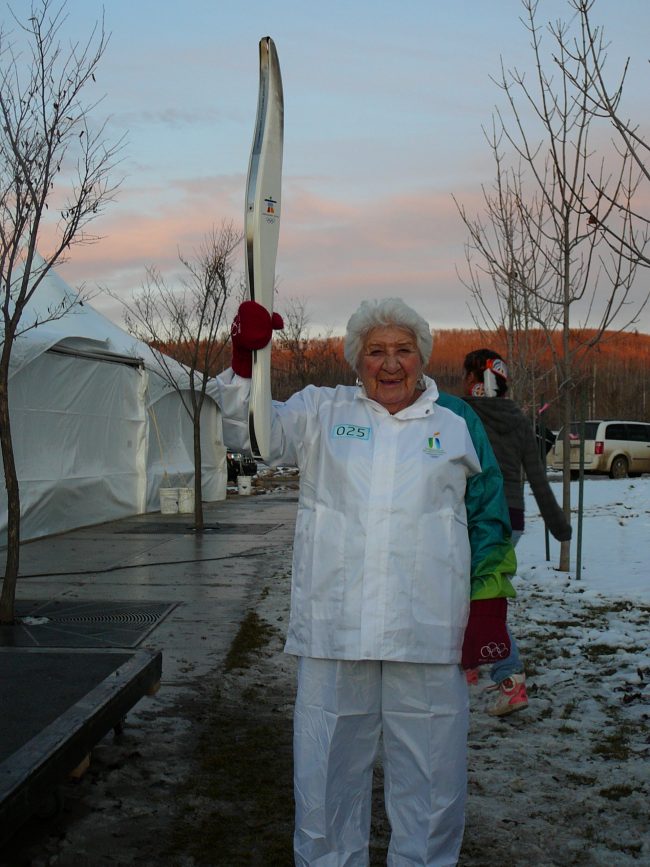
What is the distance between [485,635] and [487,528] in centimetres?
31

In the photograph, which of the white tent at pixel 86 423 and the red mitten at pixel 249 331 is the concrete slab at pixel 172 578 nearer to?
the white tent at pixel 86 423

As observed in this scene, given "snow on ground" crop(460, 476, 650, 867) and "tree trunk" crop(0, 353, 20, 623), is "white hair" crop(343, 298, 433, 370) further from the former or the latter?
"tree trunk" crop(0, 353, 20, 623)

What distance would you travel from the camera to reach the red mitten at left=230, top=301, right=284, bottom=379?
2670 millimetres

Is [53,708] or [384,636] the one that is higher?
[384,636]

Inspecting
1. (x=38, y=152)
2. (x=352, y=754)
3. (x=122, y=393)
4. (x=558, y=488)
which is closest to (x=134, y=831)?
(x=352, y=754)

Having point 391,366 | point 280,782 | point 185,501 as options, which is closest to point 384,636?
point 391,366

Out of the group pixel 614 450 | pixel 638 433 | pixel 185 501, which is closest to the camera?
pixel 185 501

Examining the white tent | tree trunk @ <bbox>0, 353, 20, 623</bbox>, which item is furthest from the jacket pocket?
the white tent

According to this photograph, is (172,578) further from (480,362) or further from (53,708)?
(53,708)

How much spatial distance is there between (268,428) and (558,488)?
1820 cm

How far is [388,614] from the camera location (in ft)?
8.79

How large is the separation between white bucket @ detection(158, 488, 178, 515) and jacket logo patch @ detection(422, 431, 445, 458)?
1456cm

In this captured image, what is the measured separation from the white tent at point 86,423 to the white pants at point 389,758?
9359mm

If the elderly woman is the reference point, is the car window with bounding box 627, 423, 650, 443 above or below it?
above
